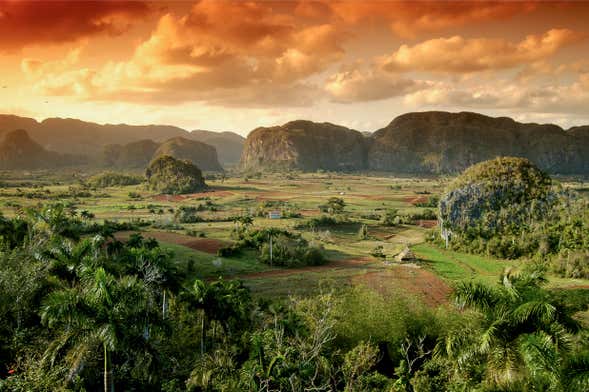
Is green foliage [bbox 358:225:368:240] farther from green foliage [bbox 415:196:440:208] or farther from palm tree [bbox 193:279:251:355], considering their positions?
palm tree [bbox 193:279:251:355]

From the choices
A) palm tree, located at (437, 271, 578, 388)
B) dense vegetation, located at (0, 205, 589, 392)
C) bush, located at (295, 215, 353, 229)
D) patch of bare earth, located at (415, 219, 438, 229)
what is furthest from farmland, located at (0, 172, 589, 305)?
dense vegetation, located at (0, 205, 589, 392)

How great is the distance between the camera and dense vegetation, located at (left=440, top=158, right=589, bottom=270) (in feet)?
240

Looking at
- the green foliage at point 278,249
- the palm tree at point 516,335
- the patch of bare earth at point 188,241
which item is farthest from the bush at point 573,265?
the palm tree at point 516,335

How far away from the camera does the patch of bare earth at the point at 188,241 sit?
2744 inches

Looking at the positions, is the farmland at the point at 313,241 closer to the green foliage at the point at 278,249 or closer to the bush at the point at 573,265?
the green foliage at the point at 278,249

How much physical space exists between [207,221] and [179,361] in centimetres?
8158

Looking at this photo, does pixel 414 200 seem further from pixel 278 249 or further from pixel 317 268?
pixel 317 268

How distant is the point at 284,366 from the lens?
21969 mm

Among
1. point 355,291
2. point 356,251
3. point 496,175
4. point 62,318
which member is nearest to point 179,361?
point 62,318

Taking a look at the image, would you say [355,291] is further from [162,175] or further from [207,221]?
[162,175]

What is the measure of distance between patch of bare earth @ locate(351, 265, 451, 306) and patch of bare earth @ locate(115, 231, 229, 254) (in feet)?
75.2

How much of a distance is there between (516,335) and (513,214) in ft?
248

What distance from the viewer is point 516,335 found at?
1706cm

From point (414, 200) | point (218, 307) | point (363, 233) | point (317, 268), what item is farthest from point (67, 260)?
point (414, 200)
